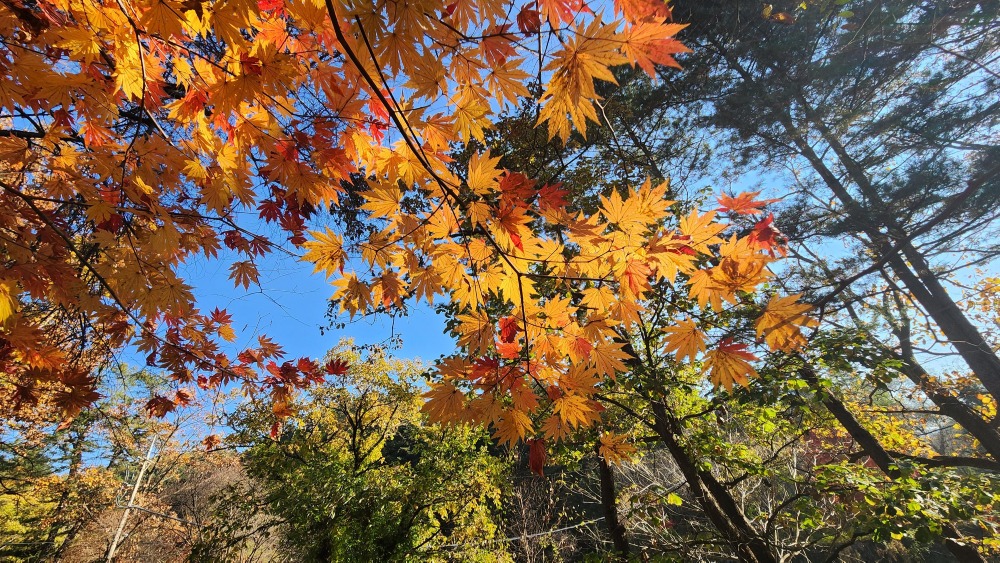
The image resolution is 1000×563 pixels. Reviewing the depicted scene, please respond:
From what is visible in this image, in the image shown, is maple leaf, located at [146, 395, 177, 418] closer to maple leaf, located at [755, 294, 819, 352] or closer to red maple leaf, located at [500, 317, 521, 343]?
red maple leaf, located at [500, 317, 521, 343]

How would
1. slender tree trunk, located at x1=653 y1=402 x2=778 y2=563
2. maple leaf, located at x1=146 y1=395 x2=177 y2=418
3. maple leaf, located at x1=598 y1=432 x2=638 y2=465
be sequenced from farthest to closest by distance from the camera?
slender tree trunk, located at x1=653 y1=402 x2=778 y2=563 < maple leaf, located at x1=146 y1=395 x2=177 y2=418 < maple leaf, located at x1=598 y1=432 x2=638 y2=465

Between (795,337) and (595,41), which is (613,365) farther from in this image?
(595,41)

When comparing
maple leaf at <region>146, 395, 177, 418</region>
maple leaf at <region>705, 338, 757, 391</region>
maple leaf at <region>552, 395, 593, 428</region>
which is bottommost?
maple leaf at <region>552, 395, 593, 428</region>

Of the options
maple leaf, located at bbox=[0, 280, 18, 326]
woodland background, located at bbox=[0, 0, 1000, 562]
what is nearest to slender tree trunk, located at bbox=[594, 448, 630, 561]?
woodland background, located at bbox=[0, 0, 1000, 562]

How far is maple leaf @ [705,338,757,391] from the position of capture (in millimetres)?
1084

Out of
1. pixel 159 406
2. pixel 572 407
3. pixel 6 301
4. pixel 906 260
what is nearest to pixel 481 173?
pixel 572 407

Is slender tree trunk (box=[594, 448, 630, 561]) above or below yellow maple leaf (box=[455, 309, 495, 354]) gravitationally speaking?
below

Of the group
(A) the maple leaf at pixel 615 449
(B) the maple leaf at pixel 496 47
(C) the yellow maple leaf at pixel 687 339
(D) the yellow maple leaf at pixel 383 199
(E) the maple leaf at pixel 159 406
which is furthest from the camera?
(E) the maple leaf at pixel 159 406

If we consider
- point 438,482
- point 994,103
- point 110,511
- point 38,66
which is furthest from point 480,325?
point 110,511

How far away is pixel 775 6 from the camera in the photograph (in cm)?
409

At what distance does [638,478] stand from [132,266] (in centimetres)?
948

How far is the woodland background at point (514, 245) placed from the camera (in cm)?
110

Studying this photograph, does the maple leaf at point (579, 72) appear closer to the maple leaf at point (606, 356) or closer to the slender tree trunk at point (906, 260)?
the maple leaf at point (606, 356)

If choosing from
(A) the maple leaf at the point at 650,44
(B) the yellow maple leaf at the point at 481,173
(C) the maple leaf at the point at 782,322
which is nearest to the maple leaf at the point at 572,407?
(C) the maple leaf at the point at 782,322
